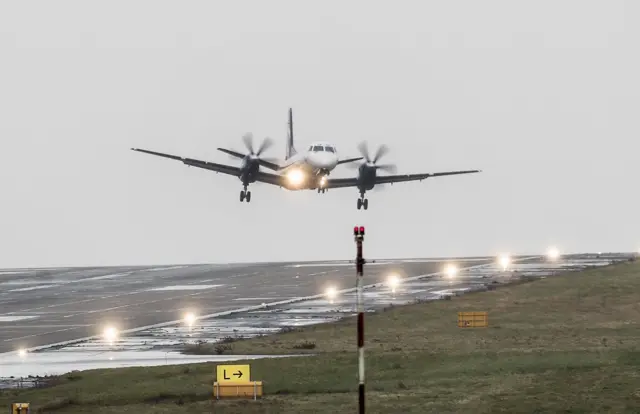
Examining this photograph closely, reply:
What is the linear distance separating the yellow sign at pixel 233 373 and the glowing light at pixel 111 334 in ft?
103

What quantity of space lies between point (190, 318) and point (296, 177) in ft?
66.2

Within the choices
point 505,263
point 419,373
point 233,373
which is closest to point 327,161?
point 419,373

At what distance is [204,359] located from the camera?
7731 centimetres

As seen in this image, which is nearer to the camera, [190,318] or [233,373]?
[233,373]

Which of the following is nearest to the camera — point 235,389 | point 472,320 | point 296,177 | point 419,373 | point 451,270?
point 235,389

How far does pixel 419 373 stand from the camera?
6738 cm

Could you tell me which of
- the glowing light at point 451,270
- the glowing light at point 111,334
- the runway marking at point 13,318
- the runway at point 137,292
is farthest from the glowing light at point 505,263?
the glowing light at point 111,334

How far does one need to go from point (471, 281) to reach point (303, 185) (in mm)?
22984

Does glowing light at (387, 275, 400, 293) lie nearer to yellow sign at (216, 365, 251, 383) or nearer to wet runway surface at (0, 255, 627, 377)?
wet runway surface at (0, 255, 627, 377)

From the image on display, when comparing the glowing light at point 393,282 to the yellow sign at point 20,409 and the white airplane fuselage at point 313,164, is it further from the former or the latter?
the yellow sign at point 20,409

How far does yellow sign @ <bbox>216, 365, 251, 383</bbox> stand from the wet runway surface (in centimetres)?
1562

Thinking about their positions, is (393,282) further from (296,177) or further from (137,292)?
(137,292)

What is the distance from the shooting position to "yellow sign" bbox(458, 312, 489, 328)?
91875 millimetres

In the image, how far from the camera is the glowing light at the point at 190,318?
101 m
